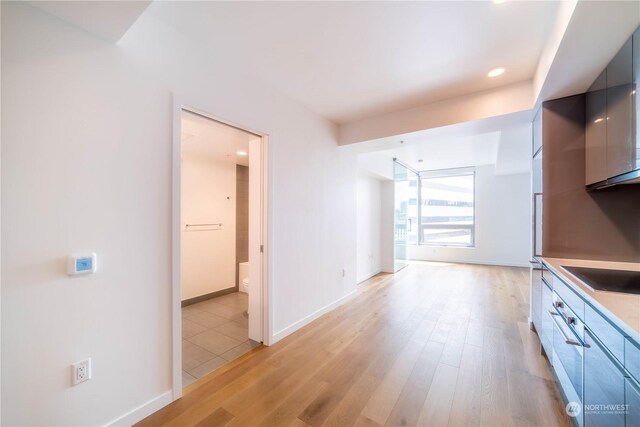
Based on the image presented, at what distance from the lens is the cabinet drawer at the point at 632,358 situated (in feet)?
2.82

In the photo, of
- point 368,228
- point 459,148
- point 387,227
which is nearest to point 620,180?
point 459,148

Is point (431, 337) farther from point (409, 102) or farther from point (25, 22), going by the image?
point (25, 22)

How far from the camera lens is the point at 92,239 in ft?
4.65

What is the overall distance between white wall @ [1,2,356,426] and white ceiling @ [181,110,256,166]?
1.86 feet

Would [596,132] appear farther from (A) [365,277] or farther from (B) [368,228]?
(A) [365,277]

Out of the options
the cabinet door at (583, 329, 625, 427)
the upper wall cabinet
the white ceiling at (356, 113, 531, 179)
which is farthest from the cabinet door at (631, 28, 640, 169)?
the white ceiling at (356, 113, 531, 179)

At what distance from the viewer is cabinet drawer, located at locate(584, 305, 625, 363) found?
3.22 ft

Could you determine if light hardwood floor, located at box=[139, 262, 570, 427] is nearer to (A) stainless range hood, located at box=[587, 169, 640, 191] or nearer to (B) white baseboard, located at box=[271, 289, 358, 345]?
(B) white baseboard, located at box=[271, 289, 358, 345]

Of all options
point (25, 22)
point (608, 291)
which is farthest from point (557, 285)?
point (25, 22)

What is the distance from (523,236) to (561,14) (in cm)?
649

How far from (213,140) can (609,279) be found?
3.87 metres

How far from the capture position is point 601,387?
1.13 metres

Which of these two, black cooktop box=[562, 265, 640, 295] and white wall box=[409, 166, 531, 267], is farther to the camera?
white wall box=[409, 166, 531, 267]

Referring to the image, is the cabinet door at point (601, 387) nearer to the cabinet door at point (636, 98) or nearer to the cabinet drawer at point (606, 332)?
the cabinet drawer at point (606, 332)
